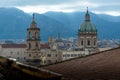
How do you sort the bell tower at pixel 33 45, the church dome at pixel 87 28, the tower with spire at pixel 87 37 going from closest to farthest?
the bell tower at pixel 33 45 < the tower with spire at pixel 87 37 < the church dome at pixel 87 28

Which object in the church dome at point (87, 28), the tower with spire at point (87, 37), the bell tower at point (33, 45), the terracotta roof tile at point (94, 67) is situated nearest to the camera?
the terracotta roof tile at point (94, 67)

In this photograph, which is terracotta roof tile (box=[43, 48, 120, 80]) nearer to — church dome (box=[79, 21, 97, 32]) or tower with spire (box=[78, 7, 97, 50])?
tower with spire (box=[78, 7, 97, 50])

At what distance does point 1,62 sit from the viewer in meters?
4.21

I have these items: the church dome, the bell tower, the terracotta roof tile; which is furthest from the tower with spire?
the terracotta roof tile

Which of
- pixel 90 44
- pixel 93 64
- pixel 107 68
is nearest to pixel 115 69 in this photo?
pixel 107 68

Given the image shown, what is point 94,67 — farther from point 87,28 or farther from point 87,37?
point 87,28

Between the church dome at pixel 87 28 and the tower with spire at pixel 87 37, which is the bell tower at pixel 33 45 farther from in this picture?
the church dome at pixel 87 28

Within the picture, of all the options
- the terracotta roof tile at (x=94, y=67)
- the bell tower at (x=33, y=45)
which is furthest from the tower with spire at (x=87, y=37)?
the terracotta roof tile at (x=94, y=67)

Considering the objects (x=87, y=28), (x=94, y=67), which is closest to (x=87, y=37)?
(x=87, y=28)

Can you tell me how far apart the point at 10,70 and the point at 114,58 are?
2.35 metres

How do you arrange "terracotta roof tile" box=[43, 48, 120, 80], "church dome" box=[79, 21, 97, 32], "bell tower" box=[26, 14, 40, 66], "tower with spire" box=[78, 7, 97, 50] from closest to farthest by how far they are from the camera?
1. "terracotta roof tile" box=[43, 48, 120, 80]
2. "bell tower" box=[26, 14, 40, 66]
3. "tower with spire" box=[78, 7, 97, 50]
4. "church dome" box=[79, 21, 97, 32]

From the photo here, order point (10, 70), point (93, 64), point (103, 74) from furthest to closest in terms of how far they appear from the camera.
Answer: point (93, 64) → point (103, 74) → point (10, 70)

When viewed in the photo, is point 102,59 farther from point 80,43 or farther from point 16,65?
point 80,43

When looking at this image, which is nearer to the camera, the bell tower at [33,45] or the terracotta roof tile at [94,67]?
the terracotta roof tile at [94,67]
